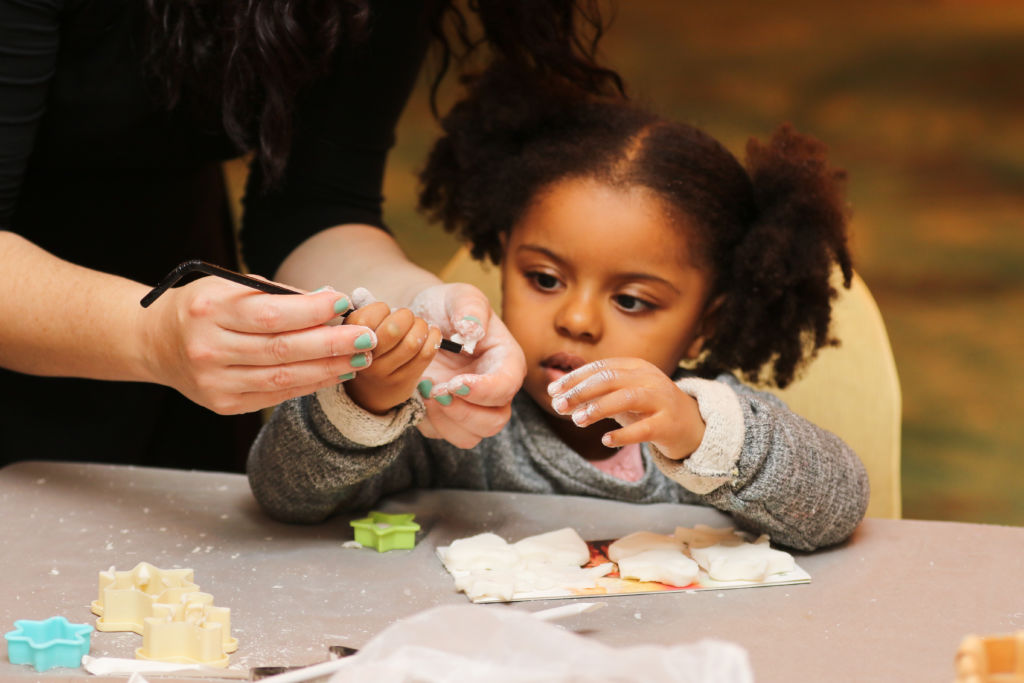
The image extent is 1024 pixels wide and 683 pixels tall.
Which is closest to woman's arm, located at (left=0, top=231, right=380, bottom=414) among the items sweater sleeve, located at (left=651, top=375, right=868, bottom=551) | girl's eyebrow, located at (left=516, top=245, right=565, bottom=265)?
sweater sleeve, located at (left=651, top=375, right=868, bottom=551)

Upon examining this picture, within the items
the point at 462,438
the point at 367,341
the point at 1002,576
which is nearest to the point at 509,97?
the point at 462,438

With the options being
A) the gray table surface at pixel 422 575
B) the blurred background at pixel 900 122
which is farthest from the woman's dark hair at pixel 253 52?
the blurred background at pixel 900 122

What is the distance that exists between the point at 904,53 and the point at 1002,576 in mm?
2562

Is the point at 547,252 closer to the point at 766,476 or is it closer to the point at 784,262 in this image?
the point at 784,262

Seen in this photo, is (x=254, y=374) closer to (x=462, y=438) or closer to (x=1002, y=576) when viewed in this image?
(x=462, y=438)

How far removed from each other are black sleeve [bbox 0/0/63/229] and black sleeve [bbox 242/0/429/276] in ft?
0.96

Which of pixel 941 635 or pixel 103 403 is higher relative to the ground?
pixel 103 403

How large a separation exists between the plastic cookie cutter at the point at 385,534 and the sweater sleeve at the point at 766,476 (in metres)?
0.25

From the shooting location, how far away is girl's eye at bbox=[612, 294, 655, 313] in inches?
51.4

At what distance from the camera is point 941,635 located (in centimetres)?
82

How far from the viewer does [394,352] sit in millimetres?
914

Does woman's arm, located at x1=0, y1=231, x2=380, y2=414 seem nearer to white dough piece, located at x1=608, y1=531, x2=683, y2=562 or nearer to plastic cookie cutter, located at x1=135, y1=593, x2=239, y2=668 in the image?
plastic cookie cutter, located at x1=135, y1=593, x2=239, y2=668

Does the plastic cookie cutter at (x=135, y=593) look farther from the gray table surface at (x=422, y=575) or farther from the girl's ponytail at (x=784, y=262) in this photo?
the girl's ponytail at (x=784, y=262)

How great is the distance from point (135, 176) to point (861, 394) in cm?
101
